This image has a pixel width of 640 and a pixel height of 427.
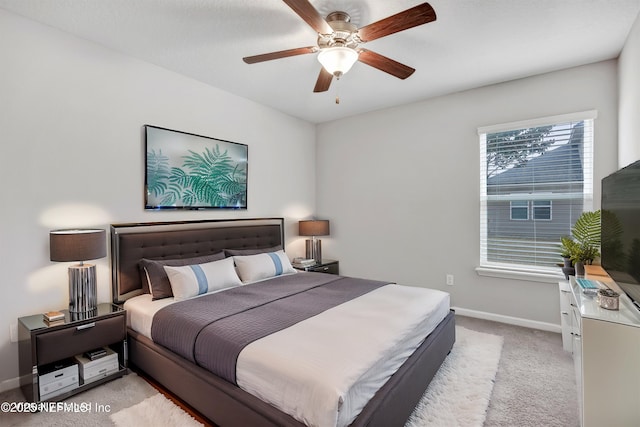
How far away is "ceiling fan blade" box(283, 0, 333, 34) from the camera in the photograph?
1702mm

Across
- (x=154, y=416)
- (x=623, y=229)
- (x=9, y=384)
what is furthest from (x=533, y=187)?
(x=9, y=384)

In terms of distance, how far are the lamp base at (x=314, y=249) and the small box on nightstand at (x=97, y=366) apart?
2782 millimetres

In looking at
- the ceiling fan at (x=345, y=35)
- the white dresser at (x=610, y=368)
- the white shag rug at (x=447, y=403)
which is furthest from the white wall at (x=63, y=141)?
the white dresser at (x=610, y=368)

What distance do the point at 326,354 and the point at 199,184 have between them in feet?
8.48

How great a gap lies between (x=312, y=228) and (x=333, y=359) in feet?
10.2

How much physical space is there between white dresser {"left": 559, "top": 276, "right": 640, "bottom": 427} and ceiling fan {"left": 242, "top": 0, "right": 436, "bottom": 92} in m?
1.96

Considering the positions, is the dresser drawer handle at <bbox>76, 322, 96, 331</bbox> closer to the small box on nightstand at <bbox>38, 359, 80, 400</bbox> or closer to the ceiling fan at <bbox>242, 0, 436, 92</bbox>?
the small box on nightstand at <bbox>38, 359, 80, 400</bbox>

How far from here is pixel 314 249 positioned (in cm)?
480

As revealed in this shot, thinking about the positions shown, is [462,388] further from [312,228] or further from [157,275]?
[312,228]

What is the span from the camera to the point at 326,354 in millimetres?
1670

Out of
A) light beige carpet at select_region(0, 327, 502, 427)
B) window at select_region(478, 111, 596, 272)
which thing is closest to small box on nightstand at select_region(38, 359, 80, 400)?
light beige carpet at select_region(0, 327, 502, 427)

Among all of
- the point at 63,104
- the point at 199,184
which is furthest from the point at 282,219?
the point at 63,104

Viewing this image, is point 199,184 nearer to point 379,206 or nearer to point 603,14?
point 379,206

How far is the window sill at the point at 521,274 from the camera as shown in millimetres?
3343
